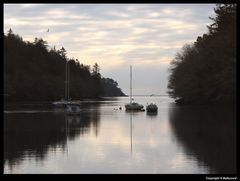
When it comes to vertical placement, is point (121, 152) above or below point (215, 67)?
below

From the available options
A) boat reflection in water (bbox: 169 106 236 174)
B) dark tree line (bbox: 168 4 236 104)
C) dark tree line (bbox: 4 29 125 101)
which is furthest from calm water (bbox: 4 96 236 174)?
dark tree line (bbox: 4 29 125 101)

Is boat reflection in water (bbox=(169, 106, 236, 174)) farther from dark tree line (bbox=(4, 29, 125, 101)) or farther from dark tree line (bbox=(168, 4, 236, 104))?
dark tree line (bbox=(4, 29, 125, 101))

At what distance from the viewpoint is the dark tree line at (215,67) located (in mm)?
78688

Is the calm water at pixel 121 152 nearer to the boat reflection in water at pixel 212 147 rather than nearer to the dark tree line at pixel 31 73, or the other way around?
the boat reflection in water at pixel 212 147

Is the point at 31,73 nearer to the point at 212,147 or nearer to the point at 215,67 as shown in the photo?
the point at 215,67

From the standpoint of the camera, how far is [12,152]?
27016 mm

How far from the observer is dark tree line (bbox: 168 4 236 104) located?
3098 inches

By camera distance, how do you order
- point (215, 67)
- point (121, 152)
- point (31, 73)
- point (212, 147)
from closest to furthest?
point (121, 152) < point (212, 147) < point (215, 67) < point (31, 73)

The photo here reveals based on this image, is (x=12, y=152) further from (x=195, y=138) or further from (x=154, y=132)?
(x=154, y=132)

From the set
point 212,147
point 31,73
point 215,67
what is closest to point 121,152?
point 212,147

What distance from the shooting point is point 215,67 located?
85312mm

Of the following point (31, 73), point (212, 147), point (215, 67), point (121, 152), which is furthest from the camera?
point (31, 73)

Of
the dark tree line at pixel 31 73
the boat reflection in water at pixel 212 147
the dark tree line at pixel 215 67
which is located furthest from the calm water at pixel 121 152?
the dark tree line at pixel 31 73
